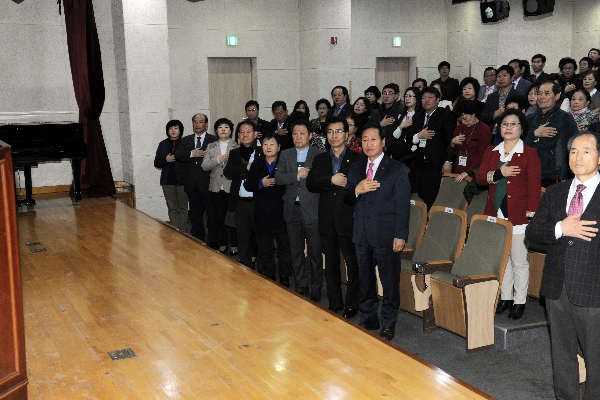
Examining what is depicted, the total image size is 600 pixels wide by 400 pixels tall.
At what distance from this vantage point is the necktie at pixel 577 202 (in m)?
2.95

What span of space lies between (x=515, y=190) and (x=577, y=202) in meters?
1.23

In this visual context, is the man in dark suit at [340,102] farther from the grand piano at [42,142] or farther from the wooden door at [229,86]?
the grand piano at [42,142]

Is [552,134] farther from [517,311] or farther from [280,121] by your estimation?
[280,121]

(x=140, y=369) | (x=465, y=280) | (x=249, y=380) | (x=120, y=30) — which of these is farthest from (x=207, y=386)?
(x=120, y=30)

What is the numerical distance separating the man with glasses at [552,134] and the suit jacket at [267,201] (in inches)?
76.1

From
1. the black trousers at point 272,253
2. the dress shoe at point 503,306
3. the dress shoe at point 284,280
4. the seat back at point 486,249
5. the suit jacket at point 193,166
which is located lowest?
the dress shoe at point 284,280

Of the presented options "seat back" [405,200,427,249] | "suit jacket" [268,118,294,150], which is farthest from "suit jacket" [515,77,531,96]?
"seat back" [405,200,427,249]

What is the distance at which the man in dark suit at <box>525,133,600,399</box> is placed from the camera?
2879mm

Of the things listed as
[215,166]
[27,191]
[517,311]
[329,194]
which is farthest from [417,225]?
[27,191]

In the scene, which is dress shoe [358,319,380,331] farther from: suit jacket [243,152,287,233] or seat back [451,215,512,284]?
suit jacket [243,152,287,233]

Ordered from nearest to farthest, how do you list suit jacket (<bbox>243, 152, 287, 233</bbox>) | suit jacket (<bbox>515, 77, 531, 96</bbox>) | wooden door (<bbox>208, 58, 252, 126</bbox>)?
1. suit jacket (<bbox>243, 152, 287, 233</bbox>)
2. suit jacket (<bbox>515, 77, 531, 96</bbox>)
3. wooden door (<bbox>208, 58, 252, 126</bbox>)

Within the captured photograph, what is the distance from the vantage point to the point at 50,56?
8.04m

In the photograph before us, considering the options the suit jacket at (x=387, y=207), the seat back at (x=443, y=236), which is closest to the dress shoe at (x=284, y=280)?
the seat back at (x=443, y=236)

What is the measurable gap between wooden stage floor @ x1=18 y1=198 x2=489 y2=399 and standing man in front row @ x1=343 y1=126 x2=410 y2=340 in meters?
0.60
